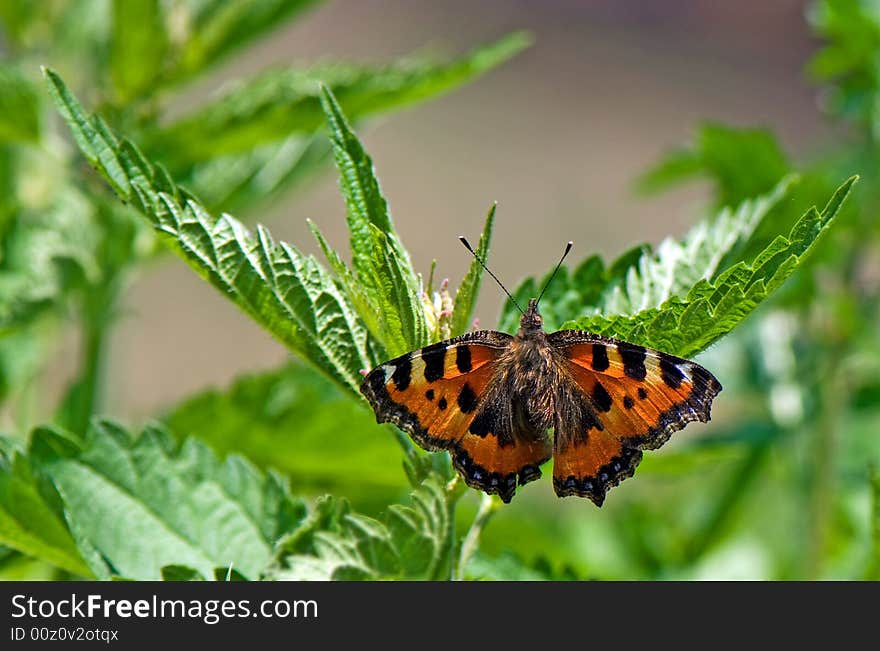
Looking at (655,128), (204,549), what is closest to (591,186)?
(655,128)

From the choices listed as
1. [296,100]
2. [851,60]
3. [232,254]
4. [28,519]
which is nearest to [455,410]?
[232,254]

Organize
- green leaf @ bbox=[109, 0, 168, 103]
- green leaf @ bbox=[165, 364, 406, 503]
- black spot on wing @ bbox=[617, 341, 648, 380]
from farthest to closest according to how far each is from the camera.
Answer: green leaf @ bbox=[109, 0, 168, 103] → green leaf @ bbox=[165, 364, 406, 503] → black spot on wing @ bbox=[617, 341, 648, 380]

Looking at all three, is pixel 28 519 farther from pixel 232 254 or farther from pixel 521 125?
pixel 521 125

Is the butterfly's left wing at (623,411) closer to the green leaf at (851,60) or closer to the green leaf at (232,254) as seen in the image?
the green leaf at (232,254)

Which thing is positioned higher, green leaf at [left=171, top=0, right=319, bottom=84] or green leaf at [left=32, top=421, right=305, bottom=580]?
green leaf at [left=171, top=0, right=319, bottom=84]

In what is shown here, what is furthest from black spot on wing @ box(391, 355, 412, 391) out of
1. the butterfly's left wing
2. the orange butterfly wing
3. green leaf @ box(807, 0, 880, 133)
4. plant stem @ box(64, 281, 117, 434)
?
green leaf @ box(807, 0, 880, 133)

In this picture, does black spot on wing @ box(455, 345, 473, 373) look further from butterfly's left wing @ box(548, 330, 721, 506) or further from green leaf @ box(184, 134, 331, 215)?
green leaf @ box(184, 134, 331, 215)

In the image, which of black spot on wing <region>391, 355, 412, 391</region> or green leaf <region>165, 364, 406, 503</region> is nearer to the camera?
black spot on wing <region>391, 355, 412, 391</region>
